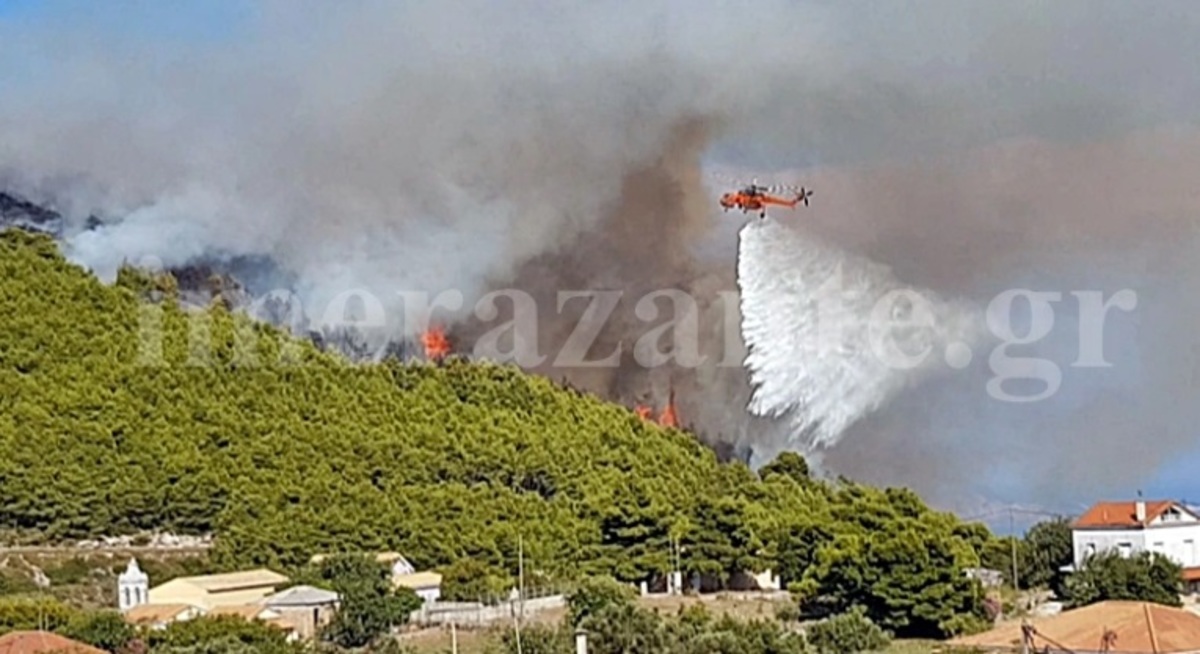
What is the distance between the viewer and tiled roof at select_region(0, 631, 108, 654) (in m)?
23.1

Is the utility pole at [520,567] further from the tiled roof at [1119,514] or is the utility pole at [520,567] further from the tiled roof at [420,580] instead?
the tiled roof at [1119,514]

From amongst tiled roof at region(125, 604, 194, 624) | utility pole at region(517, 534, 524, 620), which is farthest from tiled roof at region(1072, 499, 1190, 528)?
tiled roof at region(125, 604, 194, 624)

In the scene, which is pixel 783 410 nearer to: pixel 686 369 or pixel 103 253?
pixel 686 369

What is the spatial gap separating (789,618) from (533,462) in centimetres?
1688

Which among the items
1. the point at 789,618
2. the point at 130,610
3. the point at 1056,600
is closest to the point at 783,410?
the point at 1056,600

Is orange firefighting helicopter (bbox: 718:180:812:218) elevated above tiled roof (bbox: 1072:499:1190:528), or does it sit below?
above

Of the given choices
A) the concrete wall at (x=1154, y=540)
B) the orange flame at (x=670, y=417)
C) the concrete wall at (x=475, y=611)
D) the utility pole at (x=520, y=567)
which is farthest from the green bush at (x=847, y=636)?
the orange flame at (x=670, y=417)

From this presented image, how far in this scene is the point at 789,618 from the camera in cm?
3166

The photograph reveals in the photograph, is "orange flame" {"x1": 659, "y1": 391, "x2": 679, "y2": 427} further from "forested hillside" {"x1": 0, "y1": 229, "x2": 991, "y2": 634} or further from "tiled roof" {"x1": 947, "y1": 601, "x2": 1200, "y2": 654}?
"tiled roof" {"x1": 947, "y1": 601, "x2": 1200, "y2": 654}

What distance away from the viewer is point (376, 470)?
45.8 m

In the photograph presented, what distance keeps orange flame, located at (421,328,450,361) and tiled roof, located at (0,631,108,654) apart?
33.4 metres

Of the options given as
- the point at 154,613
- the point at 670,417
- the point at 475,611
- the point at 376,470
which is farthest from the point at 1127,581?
the point at 670,417

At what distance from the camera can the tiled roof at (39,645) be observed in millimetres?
23125

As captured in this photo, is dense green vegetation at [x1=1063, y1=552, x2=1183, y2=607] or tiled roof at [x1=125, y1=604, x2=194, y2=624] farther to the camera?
dense green vegetation at [x1=1063, y1=552, x2=1183, y2=607]
